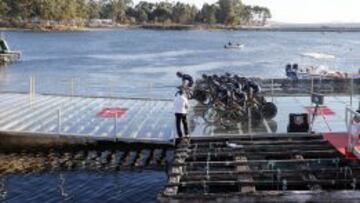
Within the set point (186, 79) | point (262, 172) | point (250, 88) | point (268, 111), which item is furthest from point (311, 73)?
point (262, 172)

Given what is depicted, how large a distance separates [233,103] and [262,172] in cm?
639

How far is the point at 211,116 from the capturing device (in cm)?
2197

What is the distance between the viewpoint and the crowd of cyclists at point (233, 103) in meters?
21.7

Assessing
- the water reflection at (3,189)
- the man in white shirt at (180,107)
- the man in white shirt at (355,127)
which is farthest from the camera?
the man in white shirt at (180,107)

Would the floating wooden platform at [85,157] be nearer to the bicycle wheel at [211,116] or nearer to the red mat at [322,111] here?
the bicycle wheel at [211,116]

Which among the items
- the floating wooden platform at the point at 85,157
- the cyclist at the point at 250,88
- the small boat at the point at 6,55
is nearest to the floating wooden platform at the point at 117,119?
the floating wooden platform at the point at 85,157

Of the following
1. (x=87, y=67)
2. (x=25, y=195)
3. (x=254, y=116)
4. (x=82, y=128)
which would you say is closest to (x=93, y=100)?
(x=82, y=128)

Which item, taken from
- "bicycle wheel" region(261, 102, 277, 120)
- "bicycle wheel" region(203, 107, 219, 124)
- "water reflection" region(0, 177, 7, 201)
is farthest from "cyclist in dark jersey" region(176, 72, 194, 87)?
"water reflection" region(0, 177, 7, 201)

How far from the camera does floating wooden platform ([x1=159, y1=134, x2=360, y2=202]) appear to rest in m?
14.2

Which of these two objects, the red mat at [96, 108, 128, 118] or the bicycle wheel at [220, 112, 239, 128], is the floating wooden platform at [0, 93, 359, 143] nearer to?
the red mat at [96, 108, 128, 118]

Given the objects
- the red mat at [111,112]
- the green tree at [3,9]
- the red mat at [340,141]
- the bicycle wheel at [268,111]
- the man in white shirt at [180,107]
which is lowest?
the red mat at [111,112]

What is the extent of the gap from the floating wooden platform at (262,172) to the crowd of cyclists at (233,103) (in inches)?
100

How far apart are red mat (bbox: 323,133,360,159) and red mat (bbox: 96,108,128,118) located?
873 cm

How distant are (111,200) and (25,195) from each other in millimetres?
2451
